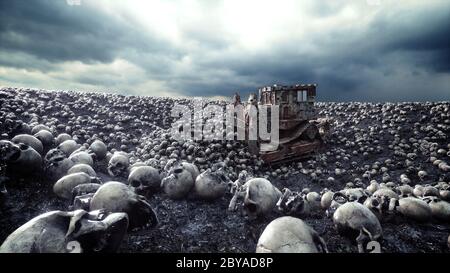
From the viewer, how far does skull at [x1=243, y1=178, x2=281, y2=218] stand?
16.1 feet

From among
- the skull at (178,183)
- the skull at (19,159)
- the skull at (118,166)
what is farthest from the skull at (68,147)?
the skull at (178,183)

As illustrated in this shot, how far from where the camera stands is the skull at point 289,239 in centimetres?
309

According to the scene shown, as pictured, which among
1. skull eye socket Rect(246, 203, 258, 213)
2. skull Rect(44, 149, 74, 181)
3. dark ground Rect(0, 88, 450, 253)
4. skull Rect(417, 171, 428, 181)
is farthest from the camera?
skull Rect(417, 171, 428, 181)

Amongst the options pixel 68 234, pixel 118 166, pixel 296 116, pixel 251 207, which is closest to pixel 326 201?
pixel 251 207

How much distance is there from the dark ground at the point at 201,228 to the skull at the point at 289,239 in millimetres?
1117

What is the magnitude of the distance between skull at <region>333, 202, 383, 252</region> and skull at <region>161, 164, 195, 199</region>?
305 cm

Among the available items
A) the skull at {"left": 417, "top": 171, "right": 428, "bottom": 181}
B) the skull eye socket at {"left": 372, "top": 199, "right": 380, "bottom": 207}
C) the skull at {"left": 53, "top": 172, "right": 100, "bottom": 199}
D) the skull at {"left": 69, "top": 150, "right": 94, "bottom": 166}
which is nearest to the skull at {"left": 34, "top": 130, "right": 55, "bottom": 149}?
the skull at {"left": 69, "top": 150, "right": 94, "bottom": 166}

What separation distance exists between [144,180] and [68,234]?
2.74m

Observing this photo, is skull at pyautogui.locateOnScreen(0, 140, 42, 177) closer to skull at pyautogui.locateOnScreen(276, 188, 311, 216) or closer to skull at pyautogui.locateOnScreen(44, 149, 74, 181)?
skull at pyautogui.locateOnScreen(44, 149, 74, 181)

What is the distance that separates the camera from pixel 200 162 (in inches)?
Result: 437

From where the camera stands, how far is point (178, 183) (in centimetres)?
566

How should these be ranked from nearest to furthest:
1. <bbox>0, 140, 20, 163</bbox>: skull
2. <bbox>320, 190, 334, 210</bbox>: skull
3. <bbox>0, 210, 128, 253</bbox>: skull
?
<bbox>0, 210, 128, 253</bbox>: skull < <bbox>0, 140, 20, 163</bbox>: skull < <bbox>320, 190, 334, 210</bbox>: skull
